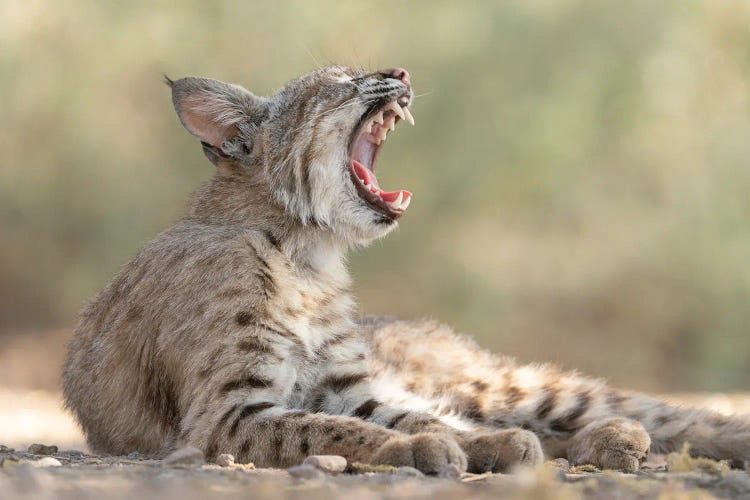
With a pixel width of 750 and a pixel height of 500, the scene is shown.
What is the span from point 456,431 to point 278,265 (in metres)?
1.32

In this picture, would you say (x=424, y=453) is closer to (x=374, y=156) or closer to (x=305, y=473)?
(x=305, y=473)

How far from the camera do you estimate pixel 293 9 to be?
47.6 ft

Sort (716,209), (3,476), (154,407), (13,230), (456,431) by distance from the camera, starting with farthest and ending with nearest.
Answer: (13,230) < (716,209) < (154,407) < (456,431) < (3,476)

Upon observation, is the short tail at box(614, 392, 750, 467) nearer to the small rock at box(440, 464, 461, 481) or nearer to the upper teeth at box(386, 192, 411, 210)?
the upper teeth at box(386, 192, 411, 210)

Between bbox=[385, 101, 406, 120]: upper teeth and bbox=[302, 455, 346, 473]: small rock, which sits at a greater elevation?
bbox=[385, 101, 406, 120]: upper teeth

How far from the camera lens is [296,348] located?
17.0 ft

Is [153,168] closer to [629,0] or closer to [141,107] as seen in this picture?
[141,107]

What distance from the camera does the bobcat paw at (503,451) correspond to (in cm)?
437

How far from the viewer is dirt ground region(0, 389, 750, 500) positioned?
131 inches

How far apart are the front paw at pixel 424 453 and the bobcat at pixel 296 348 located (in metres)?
0.18

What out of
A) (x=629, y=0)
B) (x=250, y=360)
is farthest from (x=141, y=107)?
(x=250, y=360)

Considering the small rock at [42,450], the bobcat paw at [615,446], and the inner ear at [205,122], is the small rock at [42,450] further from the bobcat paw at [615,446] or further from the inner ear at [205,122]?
the bobcat paw at [615,446]

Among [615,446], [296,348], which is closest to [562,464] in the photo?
[615,446]

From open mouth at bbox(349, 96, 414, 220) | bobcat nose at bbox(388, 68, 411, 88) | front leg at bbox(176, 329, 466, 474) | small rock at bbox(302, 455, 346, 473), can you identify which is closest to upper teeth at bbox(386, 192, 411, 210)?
open mouth at bbox(349, 96, 414, 220)
